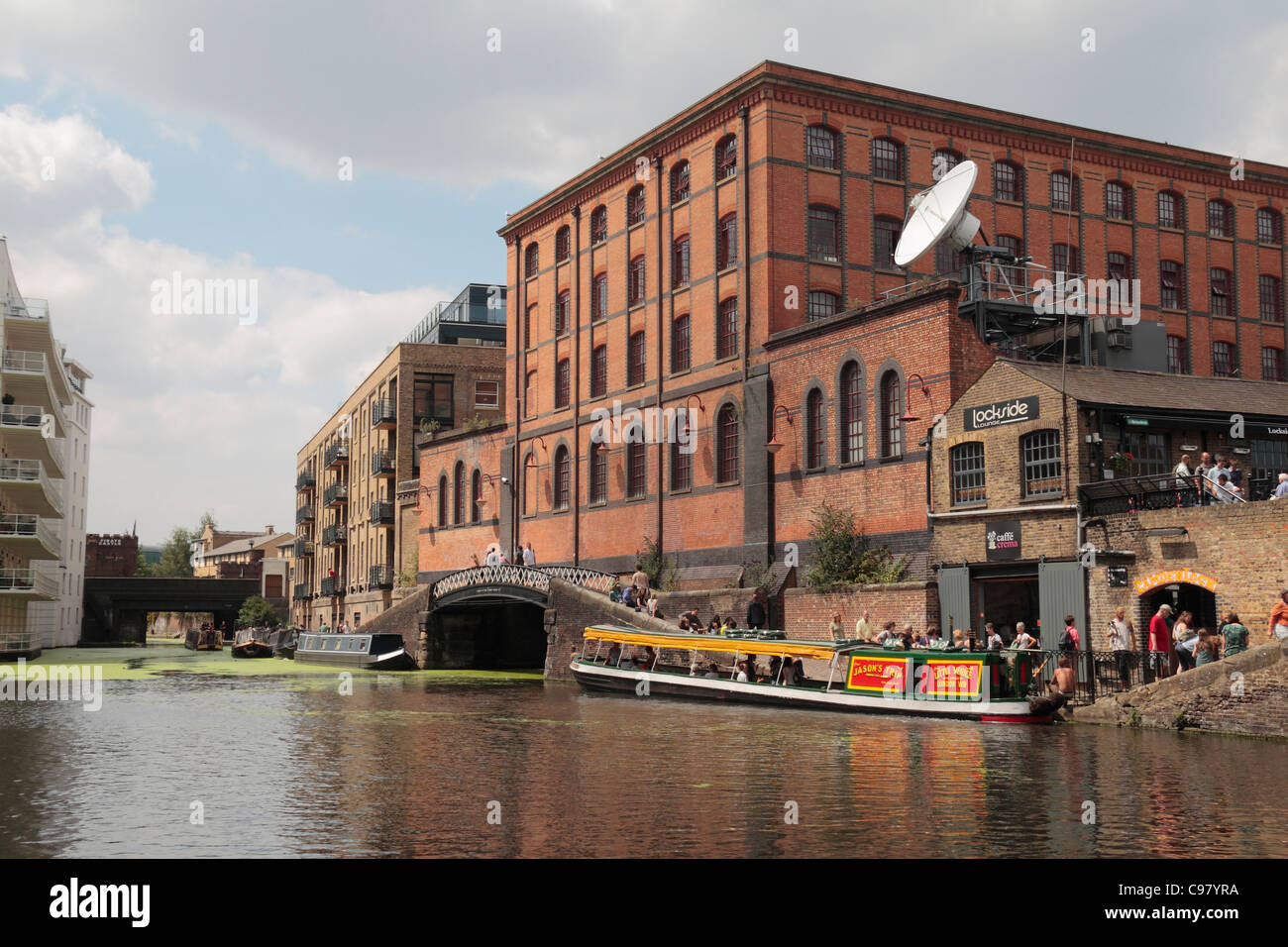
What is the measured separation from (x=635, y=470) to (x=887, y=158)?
12.9 metres

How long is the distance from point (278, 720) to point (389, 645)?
78.5 ft

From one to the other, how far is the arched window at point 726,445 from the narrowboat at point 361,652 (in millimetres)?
17167

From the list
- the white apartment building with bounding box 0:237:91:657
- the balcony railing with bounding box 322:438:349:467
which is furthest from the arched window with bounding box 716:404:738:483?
the balcony railing with bounding box 322:438:349:467

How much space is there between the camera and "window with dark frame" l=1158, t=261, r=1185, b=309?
1716 inches

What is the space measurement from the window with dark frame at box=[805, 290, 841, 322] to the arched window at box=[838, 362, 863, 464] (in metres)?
4.26

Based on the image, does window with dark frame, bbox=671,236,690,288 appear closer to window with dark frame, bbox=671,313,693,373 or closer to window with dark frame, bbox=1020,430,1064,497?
window with dark frame, bbox=671,313,693,373

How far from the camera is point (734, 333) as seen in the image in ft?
128

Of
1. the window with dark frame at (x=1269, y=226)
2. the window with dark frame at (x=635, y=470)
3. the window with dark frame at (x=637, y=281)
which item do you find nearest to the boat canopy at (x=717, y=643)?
the window with dark frame at (x=635, y=470)

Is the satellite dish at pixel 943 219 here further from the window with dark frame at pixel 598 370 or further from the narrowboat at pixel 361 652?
the narrowboat at pixel 361 652

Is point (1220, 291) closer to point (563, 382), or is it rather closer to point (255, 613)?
point (563, 382)

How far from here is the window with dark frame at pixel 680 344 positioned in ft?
136
